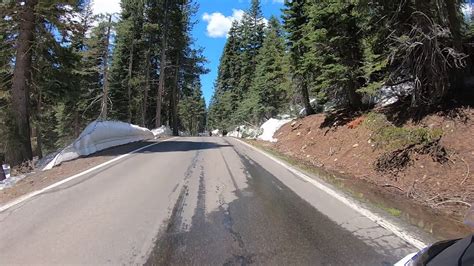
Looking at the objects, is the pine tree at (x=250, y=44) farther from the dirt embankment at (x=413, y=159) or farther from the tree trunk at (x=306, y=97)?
the dirt embankment at (x=413, y=159)

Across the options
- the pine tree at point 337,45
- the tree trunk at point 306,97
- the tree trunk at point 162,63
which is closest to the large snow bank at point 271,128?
the tree trunk at point 306,97

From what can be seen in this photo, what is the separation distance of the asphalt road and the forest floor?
1.34 meters

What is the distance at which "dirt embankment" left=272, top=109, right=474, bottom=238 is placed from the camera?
8109mm

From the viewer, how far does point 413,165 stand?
958 centimetres

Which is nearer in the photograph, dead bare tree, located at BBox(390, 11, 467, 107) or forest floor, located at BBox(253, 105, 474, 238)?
forest floor, located at BBox(253, 105, 474, 238)

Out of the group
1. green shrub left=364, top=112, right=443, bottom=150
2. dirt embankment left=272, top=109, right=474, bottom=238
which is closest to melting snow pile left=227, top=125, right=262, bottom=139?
dirt embankment left=272, top=109, right=474, bottom=238

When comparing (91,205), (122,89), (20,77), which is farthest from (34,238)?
(122,89)

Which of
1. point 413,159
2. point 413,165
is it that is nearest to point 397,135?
point 413,159

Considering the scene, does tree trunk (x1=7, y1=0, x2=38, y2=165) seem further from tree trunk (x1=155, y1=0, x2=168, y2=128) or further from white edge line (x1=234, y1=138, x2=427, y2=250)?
tree trunk (x1=155, y1=0, x2=168, y2=128)

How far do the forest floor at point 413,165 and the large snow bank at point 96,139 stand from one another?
8.56m

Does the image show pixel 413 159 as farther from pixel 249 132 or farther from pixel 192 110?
pixel 192 110

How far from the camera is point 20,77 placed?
15445 mm

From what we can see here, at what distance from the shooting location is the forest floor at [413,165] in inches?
290

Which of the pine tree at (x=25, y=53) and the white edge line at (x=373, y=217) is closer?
the white edge line at (x=373, y=217)
